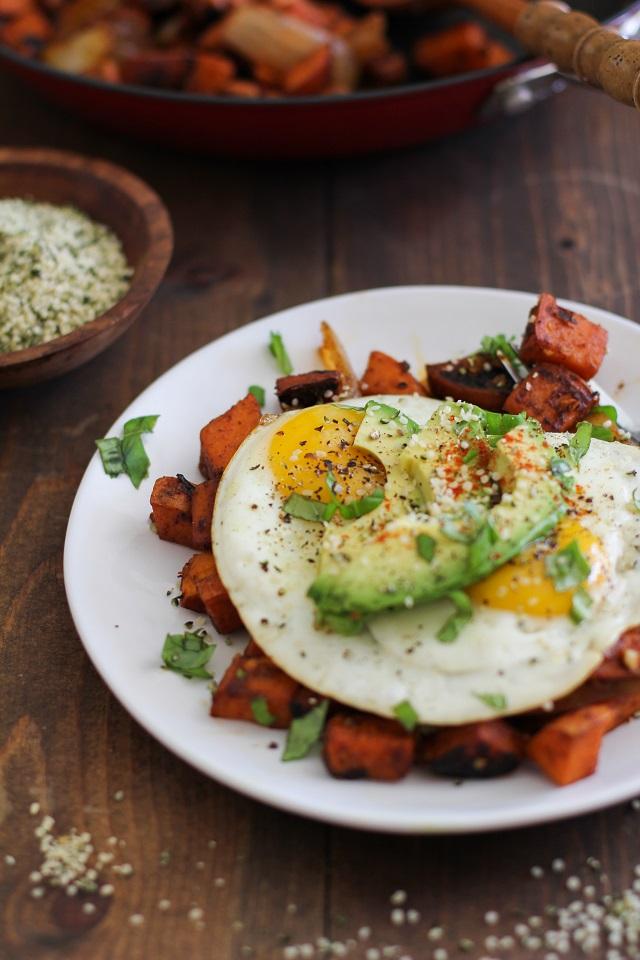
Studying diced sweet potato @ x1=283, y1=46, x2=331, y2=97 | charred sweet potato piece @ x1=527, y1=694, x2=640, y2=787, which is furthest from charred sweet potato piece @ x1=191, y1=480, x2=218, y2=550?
diced sweet potato @ x1=283, y1=46, x2=331, y2=97

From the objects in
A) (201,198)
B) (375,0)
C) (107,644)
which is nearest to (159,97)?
(201,198)

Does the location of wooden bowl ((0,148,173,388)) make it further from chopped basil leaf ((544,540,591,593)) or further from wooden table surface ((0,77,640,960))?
chopped basil leaf ((544,540,591,593))

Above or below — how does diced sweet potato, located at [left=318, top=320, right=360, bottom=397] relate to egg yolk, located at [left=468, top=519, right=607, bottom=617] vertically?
above

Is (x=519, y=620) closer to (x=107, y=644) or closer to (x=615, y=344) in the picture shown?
(x=107, y=644)

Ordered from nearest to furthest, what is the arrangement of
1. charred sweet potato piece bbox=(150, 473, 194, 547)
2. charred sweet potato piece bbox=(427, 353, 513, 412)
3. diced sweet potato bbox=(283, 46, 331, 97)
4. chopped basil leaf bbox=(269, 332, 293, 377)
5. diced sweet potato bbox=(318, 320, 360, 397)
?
charred sweet potato piece bbox=(150, 473, 194, 547), charred sweet potato piece bbox=(427, 353, 513, 412), diced sweet potato bbox=(318, 320, 360, 397), chopped basil leaf bbox=(269, 332, 293, 377), diced sweet potato bbox=(283, 46, 331, 97)

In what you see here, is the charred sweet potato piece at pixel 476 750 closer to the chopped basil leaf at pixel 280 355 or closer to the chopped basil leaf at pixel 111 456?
the chopped basil leaf at pixel 111 456

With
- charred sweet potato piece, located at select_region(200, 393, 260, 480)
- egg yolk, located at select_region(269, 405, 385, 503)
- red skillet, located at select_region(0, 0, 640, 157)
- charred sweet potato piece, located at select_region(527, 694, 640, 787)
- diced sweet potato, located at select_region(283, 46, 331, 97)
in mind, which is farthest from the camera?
diced sweet potato, located at select_region(283, 46, 331, 97)

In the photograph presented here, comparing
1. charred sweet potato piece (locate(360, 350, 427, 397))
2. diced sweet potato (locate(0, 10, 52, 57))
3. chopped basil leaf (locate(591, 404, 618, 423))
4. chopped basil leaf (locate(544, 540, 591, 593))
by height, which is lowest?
chopped basil leaf (locate(544, 540, 591, 593))

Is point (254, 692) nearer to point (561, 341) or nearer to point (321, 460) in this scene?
point (321, 460)
